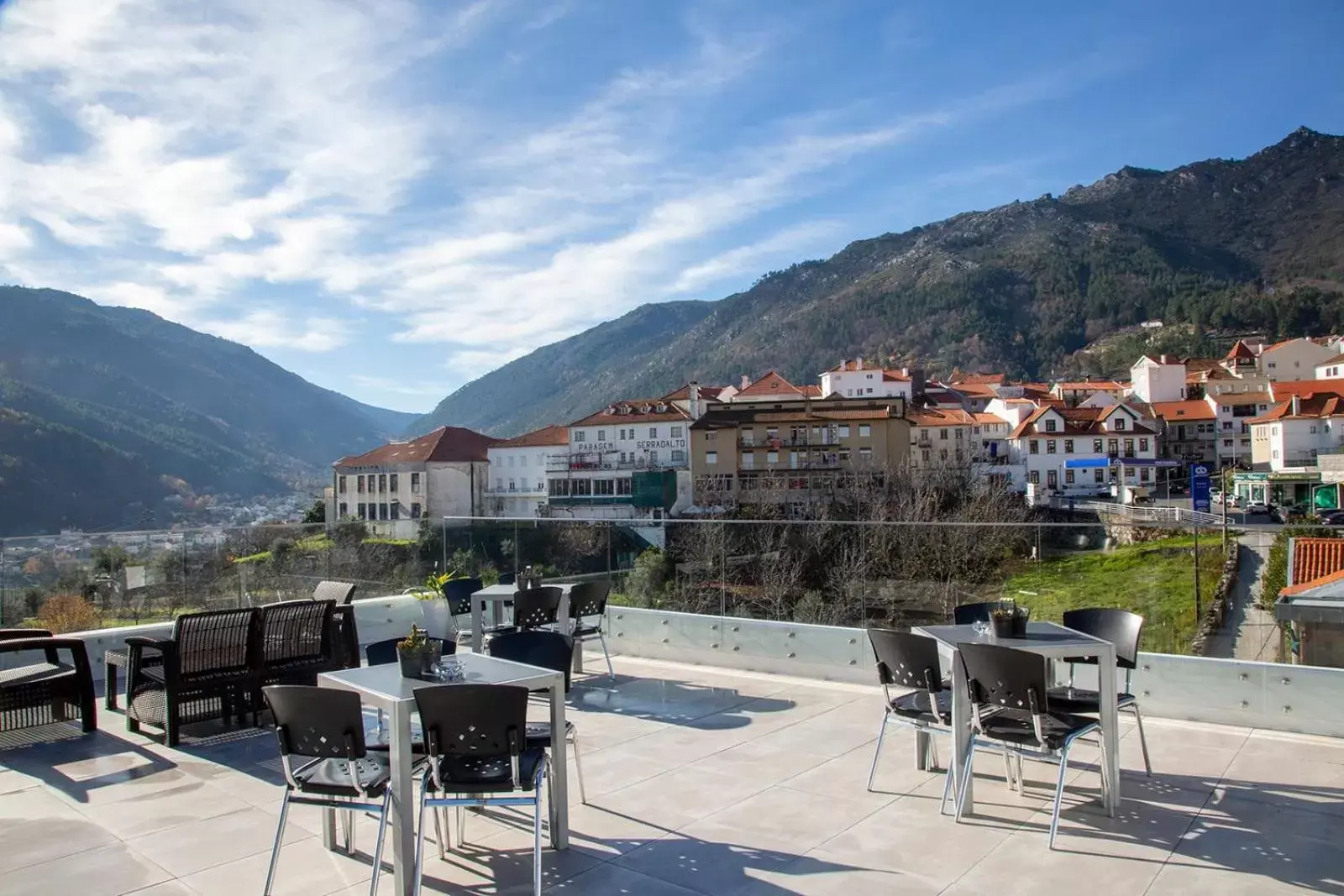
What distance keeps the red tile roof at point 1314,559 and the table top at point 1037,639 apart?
3.41m

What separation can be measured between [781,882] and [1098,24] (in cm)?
1699

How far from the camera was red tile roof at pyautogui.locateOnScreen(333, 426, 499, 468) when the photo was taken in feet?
194

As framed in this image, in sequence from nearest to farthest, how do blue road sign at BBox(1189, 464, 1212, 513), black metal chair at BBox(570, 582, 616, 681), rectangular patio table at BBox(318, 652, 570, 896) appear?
rectangular patio table at BBox(318, 652, 570, 896) → black metal chair at BBox(570, 582, 616, 681) → blue road sign at BBox(1189, 464, 1212, 513)

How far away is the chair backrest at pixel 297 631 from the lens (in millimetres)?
5574

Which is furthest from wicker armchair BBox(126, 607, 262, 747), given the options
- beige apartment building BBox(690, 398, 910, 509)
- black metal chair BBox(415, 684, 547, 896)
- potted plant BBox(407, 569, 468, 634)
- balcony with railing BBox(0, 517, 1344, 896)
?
beige apartment building BBox(690, 398, 910, 509)

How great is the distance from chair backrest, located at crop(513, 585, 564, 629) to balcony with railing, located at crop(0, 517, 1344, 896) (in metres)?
0.58

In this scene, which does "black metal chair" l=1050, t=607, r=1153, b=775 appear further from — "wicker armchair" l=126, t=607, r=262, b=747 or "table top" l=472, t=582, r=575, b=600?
"wicker armchair" l=126, t=607, r=262, b=747

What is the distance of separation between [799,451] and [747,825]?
4969 centimetres

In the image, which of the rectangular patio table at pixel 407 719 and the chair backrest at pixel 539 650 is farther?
the chair backrest at pixel 539 650

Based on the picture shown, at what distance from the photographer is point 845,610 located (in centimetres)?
741

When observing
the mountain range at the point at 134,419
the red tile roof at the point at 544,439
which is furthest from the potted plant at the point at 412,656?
the red tile roof at the point at 544,439

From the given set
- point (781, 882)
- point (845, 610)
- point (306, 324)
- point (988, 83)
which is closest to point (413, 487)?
point (306, 324)

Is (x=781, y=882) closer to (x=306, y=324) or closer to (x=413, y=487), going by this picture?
(x=306, y=324)

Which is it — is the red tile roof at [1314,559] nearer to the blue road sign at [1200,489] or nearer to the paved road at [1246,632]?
the paved road at [1246,632]
